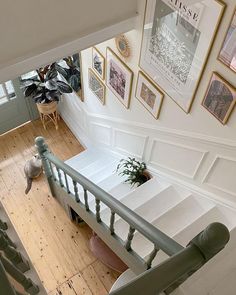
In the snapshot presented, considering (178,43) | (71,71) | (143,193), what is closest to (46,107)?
(71,71)

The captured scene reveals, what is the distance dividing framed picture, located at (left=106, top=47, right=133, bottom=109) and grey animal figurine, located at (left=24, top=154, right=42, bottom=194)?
1.85 meters

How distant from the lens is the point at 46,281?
441cm

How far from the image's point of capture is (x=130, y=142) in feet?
15.3

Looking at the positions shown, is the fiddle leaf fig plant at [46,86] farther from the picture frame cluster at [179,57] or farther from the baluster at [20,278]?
the baluster at [20,278]

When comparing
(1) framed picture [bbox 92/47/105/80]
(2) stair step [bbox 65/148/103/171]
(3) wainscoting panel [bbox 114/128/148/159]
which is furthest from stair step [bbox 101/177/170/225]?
(1) framed picture [bbox 92/47/105/80]

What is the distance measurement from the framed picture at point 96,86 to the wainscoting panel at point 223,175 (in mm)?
2059

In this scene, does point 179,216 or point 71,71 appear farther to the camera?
point 71,71

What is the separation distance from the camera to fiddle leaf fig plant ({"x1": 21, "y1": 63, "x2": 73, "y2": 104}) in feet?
17.0

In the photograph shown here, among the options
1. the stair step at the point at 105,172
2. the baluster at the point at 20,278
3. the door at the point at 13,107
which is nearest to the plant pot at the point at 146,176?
the stair step at the point at 105,172

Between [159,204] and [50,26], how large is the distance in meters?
2.45

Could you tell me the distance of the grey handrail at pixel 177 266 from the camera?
2.91ft

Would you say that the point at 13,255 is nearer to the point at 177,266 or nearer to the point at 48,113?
the point at 177,266

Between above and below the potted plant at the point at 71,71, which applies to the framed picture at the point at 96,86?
below

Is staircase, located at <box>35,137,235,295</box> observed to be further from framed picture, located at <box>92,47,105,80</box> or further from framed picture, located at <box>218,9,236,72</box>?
framed picture, located at <box>218,9,236,72</box>
